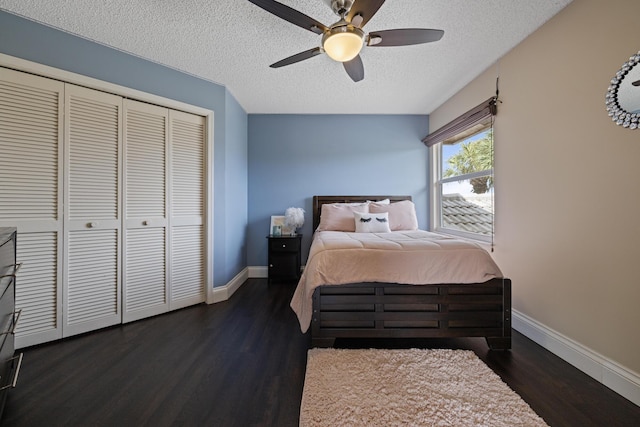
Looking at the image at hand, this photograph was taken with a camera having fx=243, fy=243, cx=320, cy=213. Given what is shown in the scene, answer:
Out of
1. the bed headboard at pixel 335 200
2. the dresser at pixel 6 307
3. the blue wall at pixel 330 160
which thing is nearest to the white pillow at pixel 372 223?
the bed headboard at pixel 335 200

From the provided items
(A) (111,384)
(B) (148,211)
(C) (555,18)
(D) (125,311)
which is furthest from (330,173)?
(A) (111,384)

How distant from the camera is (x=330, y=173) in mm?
3809

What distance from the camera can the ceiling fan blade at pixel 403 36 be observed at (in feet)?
5.18

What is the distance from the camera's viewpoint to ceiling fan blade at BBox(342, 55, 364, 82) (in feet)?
6.30

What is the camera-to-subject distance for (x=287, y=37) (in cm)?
204

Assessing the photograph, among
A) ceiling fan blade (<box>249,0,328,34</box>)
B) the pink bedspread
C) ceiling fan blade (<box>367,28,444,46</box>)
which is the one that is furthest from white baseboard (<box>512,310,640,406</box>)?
ceiling fan blade (<box>249,0,328,34</box>)

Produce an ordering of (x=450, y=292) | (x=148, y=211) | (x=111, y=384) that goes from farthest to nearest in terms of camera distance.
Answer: (x=148, y=211) < (x=450, y=292) < (x=111, y=384)

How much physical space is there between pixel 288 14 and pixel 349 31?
0.38 metres

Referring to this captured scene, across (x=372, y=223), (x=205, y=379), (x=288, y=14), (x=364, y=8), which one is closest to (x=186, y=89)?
(x=288, y=14)

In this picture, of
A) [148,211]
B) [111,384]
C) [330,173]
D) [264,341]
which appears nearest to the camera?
[111,384]

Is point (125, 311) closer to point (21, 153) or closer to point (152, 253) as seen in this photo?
point (152, 253)

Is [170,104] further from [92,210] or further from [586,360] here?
[586,360]

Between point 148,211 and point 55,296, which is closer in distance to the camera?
point 55,296

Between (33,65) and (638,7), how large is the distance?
3969 millimetres
